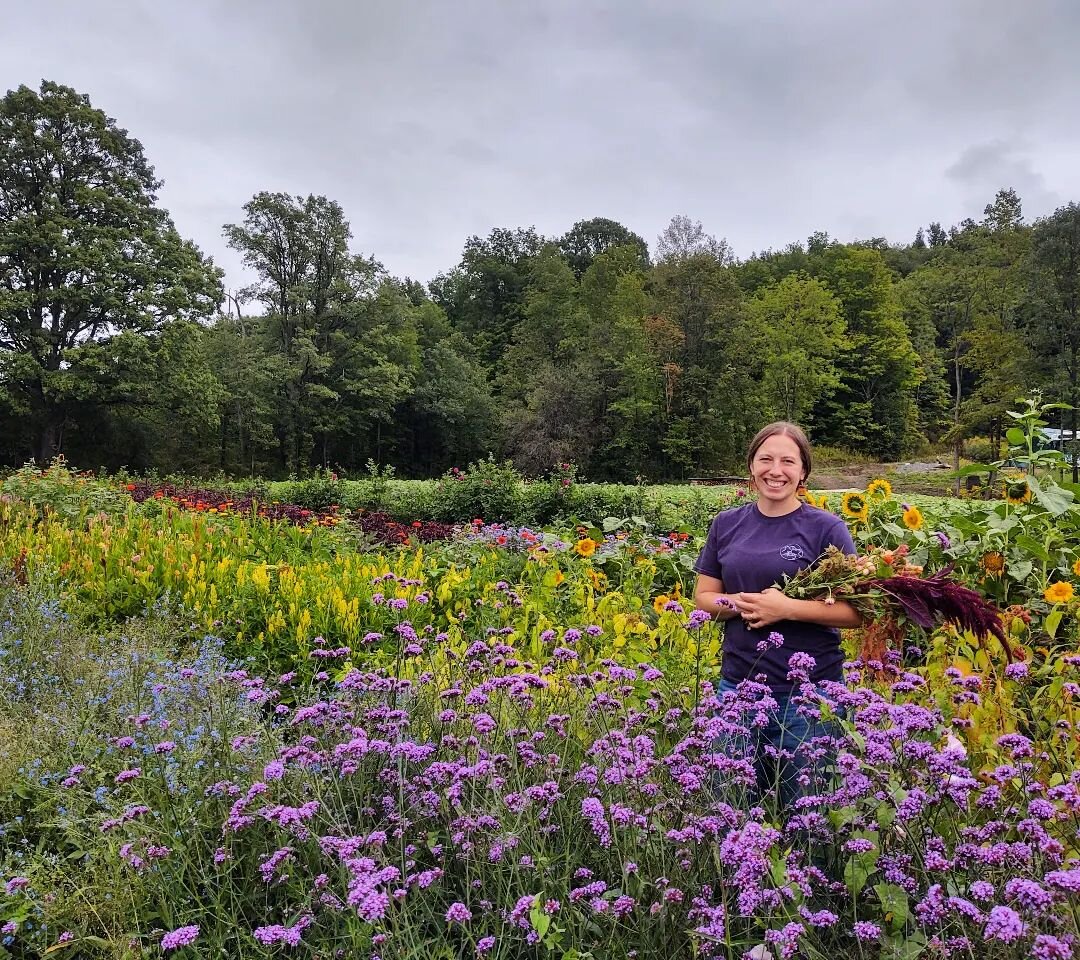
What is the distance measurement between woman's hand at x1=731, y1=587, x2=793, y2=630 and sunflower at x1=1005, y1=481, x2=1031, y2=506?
2574 mm

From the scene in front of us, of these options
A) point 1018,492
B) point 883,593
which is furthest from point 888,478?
point 883,593

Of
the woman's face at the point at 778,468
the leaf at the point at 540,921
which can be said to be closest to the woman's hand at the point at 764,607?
the woman's face at the point at 778,468

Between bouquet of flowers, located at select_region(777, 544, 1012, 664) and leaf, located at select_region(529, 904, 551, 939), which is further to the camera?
bouquet of flowers, located at select_region(777, 544, 1012, 664)

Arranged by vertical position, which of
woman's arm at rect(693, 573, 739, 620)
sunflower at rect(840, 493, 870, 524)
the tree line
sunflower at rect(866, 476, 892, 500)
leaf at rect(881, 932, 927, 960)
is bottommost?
leaf at rect(881, 932, 927, 960)

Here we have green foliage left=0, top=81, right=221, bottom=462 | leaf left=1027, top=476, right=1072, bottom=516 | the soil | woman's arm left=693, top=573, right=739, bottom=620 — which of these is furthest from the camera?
the soil

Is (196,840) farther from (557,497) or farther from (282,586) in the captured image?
(557,497)

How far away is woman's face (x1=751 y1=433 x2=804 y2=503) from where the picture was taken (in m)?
2.25

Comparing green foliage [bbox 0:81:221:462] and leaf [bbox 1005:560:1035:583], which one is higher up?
green foliage [bbox 0:81:221:462]

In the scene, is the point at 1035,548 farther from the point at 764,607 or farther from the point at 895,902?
the point at 895,902

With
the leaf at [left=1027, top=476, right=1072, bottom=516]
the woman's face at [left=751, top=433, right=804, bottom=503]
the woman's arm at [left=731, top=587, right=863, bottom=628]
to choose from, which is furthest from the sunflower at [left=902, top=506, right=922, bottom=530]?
the woman's arm at [left=731, top=587, right=863, bottom=628]

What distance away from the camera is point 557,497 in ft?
34.1

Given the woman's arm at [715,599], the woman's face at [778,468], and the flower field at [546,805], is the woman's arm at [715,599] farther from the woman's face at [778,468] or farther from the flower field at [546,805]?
the woman's face at [778,468]

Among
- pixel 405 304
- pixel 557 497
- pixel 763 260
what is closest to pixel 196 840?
pixel 557 497

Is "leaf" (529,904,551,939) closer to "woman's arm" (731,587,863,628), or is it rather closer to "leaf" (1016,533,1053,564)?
"woman's arm" (731,587,863,628)
